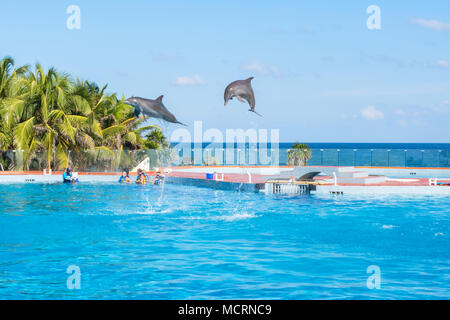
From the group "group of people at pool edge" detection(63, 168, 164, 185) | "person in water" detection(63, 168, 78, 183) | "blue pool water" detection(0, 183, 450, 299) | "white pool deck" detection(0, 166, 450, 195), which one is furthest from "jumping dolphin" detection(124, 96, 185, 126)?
"person in water" detection(63, 168, 78, 183)

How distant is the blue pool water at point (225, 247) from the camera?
29.1ft

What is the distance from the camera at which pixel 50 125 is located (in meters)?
31.3

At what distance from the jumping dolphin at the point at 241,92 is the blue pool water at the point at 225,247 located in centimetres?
357

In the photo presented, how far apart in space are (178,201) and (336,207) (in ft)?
19.7

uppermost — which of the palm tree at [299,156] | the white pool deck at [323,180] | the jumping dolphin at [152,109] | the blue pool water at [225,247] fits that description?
the jumping dolphin at [152,109]

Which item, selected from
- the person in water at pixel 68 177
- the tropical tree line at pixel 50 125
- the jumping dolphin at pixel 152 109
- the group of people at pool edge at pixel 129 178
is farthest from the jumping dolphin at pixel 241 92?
the tropical tree line at pixel 50 125

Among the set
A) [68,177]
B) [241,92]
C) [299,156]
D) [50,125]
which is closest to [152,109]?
[241,92]

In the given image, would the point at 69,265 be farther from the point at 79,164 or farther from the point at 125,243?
the point at 79,164

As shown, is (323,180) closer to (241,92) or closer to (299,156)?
(241,92)

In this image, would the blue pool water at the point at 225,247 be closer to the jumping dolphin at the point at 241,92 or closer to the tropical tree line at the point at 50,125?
the jumping dolphin at the point at 241,92

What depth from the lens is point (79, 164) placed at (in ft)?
104

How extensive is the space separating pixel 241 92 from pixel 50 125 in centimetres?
1846

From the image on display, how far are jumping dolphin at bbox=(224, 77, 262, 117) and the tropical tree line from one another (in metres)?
16.5

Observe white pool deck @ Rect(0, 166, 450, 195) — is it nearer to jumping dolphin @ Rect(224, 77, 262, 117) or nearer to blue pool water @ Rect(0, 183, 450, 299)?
blue pool water @ Rect(0, 183, 450, 299)
